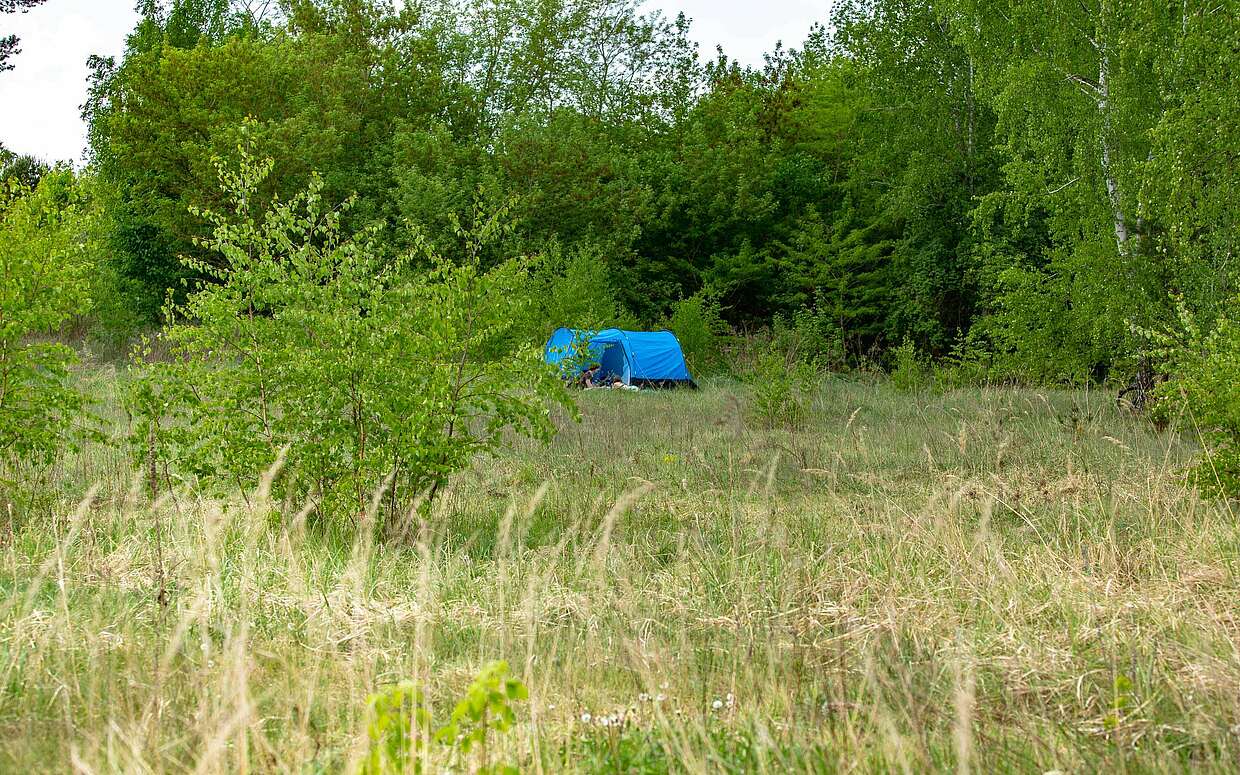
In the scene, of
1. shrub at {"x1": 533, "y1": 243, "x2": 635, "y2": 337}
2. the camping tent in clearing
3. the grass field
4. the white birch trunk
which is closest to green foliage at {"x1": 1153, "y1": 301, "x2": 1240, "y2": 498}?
the grass field

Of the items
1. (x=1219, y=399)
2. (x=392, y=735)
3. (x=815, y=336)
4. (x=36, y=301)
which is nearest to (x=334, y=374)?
(x=36, y=301)

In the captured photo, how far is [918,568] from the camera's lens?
4875 millimetres

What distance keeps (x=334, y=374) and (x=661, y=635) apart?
2.85 meters

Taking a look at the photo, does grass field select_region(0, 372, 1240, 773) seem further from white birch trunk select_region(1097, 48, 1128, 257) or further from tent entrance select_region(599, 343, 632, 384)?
tent entrance select_region(599, 343, 632, 384)

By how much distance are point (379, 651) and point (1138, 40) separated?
12619 mm

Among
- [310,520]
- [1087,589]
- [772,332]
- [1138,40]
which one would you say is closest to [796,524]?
[1087,589]

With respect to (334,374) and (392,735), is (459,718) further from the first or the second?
(334,374)

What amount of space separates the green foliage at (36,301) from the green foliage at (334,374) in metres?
0.58

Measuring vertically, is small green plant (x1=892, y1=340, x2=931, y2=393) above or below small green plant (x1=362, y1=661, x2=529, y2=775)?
below

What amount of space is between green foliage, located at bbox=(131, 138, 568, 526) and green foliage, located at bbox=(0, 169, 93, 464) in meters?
0.58

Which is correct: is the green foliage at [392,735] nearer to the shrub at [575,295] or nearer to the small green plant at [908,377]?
the small green plant at [908,377]

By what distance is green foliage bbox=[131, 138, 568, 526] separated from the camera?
6090 millimetres

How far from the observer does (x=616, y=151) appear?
31.8m

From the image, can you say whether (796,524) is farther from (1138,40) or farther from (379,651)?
(1138,40)
